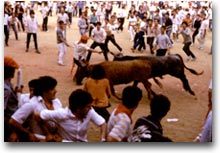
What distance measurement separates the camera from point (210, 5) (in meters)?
3.33

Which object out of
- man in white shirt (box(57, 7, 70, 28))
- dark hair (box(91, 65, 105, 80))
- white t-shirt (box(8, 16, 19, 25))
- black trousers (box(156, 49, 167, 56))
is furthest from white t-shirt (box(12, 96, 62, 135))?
black trousers (box(156, 49, 167, 56))

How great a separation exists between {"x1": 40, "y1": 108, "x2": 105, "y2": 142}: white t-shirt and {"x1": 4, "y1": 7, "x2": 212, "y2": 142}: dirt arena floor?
26cm

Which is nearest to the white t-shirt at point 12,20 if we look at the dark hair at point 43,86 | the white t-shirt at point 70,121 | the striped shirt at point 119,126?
the dark hair at point 43,86

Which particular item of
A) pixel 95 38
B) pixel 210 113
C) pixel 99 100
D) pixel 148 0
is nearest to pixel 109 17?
pixel 95 38

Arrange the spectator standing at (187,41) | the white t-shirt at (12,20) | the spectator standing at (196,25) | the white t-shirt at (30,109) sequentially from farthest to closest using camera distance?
the spectator standing at (196,25)
the spectator standing at (187,41)
the white t-shirt at (12,20)
the white t-shirt at (30,109)

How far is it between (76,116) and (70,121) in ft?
0.16

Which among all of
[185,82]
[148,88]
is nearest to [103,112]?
[148,88]

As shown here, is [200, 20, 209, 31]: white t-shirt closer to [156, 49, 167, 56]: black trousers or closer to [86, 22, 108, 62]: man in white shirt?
[156, 49, 167, 56]: black trousers

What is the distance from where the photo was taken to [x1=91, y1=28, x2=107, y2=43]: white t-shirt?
12.3ft

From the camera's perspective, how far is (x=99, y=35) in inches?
148

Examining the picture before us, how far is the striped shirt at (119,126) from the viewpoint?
8.99 ft

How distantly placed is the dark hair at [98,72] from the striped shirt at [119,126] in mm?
781

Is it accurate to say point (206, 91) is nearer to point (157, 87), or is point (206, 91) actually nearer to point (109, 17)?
point (157, 87)

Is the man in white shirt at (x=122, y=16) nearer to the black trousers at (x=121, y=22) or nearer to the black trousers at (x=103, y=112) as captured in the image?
the black trousers at (x=121, y=22)
